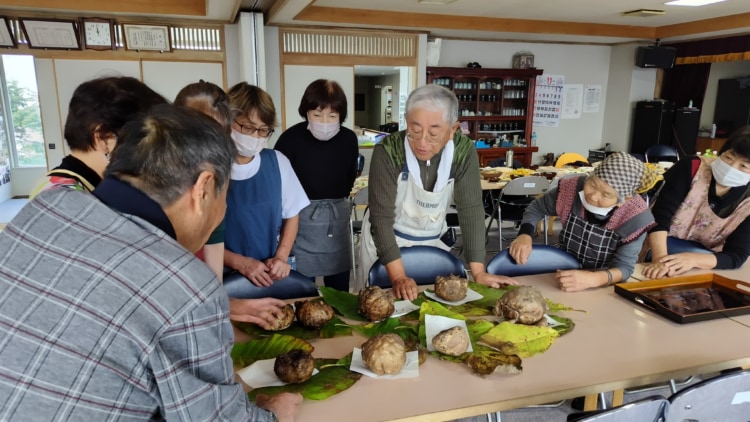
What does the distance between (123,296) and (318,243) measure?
179 centimetres

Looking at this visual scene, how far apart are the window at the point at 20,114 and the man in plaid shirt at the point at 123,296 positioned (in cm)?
692

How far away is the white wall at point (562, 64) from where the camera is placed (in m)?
7.28

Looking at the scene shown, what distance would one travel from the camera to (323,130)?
245 cm

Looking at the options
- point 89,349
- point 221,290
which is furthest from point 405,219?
point 89,349

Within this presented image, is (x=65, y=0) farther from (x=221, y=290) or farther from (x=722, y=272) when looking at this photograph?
(x=722, y=272)

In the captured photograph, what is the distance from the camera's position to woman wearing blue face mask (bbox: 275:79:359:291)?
2488mm

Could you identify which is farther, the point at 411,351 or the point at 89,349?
the point at 411,351

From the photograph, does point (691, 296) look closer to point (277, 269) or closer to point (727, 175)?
point (727, 175)

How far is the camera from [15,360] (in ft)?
2.30

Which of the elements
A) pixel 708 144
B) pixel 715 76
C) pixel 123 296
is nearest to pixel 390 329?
pixel 123 296

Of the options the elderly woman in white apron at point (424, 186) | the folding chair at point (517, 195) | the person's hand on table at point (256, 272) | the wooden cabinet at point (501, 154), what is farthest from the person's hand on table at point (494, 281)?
the wooden cabinet at point (501, 154)

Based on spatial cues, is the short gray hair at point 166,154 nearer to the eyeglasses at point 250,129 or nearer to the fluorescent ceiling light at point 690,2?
the eyeglasses at point 250,129

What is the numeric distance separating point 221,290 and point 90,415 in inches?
10.2

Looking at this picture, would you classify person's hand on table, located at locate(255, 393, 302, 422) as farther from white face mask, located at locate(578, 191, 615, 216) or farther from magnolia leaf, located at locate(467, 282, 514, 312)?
white face mask, located at locate(578, 191, 615, 216)
